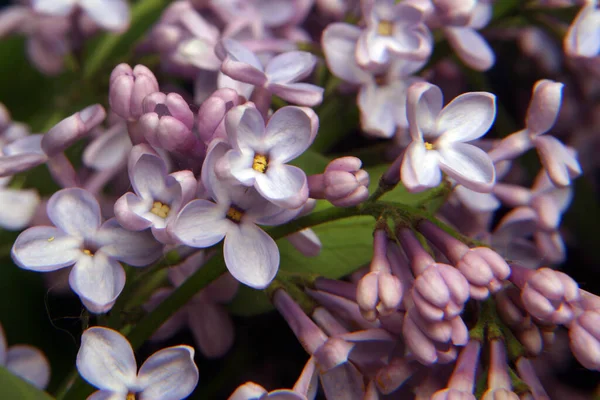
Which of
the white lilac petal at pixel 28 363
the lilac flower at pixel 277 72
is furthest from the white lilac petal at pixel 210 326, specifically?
the lilac flower at pixel 277 72

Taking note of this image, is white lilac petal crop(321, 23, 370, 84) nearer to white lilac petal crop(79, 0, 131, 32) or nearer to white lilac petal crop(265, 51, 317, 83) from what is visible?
white lilac petal crop(265, 51, 317, 83)

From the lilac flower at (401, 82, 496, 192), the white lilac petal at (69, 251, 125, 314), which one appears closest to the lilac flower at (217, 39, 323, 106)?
the lilac flower at (401, 82, 496, 192)

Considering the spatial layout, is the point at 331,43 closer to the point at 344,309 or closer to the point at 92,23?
the point at 344,309

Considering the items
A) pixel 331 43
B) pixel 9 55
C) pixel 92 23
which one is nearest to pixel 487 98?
pixel 331 43

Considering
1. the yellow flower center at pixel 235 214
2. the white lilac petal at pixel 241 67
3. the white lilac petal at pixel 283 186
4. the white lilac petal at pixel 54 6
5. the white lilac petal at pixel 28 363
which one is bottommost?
the white lilac petal at pixel 28 363

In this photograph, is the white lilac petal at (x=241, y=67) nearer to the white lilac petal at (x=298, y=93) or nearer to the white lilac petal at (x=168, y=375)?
the white lilac petal at (x=298, y=93)

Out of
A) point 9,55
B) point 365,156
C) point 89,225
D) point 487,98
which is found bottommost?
point 9,55
